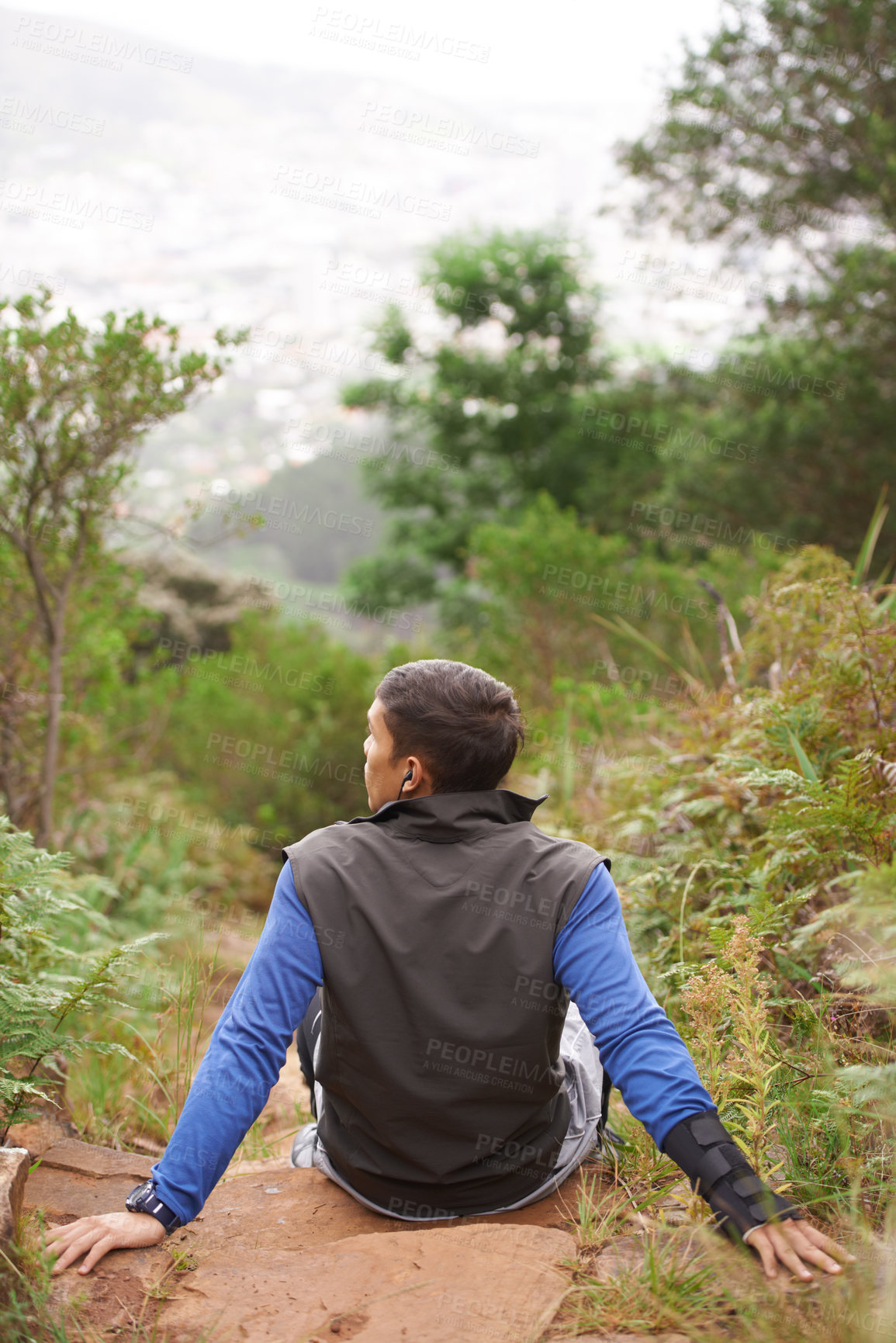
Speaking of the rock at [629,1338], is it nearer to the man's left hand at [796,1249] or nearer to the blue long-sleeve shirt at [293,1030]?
the man's left hand at [796,1249]

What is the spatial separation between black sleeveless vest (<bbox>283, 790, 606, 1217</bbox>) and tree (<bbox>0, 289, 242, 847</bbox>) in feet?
9.43

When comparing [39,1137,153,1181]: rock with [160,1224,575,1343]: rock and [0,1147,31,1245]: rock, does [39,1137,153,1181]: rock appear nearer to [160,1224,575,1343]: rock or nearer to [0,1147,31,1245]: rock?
[0,1147,31,1245]: rock

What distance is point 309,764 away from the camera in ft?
26.5

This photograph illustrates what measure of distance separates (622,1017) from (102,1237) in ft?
3.63

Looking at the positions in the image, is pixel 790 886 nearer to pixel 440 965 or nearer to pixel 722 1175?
pixel 722 1175

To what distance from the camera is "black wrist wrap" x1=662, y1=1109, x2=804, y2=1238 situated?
166cm

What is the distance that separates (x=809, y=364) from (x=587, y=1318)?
1040cm

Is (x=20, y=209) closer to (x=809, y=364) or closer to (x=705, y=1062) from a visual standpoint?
(x=705, y=1062)

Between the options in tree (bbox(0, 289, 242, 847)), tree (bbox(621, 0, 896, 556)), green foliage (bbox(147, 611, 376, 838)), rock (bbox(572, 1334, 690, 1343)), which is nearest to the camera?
rock (bbox(572, 1334, 690, 1343))

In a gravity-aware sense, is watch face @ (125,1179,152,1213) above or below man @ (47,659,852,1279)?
below

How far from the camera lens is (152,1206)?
181 centimetres

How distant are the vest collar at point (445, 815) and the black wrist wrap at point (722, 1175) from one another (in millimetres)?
702

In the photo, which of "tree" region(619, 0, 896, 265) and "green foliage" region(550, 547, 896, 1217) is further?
"tree" region(619, 0, 896, 265)

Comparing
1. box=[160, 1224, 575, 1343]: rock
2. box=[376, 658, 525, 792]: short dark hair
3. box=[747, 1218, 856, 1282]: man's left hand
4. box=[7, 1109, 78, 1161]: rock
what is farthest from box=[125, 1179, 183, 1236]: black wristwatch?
box=[747, 1218, 856, 1282]: man's left hand
